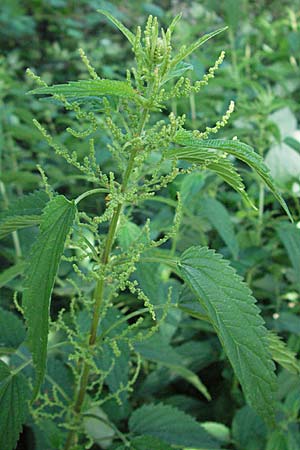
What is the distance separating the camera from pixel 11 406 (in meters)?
0.70

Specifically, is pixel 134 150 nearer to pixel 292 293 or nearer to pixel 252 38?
pixel 292 293

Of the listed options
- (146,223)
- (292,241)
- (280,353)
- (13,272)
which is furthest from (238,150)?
(292,241)

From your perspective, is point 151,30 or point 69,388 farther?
point 69,388

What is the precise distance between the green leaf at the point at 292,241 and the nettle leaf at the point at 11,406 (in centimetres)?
48

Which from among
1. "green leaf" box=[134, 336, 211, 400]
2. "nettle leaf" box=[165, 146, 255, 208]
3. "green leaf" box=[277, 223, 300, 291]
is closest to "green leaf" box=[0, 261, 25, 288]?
"green leaf" box=[134, 336, 211, 400]

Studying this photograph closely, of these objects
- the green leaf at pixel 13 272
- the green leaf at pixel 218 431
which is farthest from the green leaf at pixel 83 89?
the green leaf at pixel 218 431

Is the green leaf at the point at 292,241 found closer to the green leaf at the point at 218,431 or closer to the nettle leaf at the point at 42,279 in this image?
the green leaf at the point at 218,431

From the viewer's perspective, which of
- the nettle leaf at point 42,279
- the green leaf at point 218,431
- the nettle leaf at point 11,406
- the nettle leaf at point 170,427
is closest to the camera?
the nettle leaf at point 42,279

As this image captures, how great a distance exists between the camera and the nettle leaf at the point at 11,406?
2.19 ft

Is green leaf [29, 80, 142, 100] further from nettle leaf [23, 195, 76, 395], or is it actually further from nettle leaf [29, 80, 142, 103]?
nettle leaf [23, 195, 76, 395]

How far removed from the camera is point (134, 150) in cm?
61

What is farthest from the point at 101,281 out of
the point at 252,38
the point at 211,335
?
the point at 252,38

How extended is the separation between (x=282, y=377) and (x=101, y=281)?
1.78 ft

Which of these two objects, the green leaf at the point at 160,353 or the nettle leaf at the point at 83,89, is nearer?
the nettle leaf at the point at 83,89
